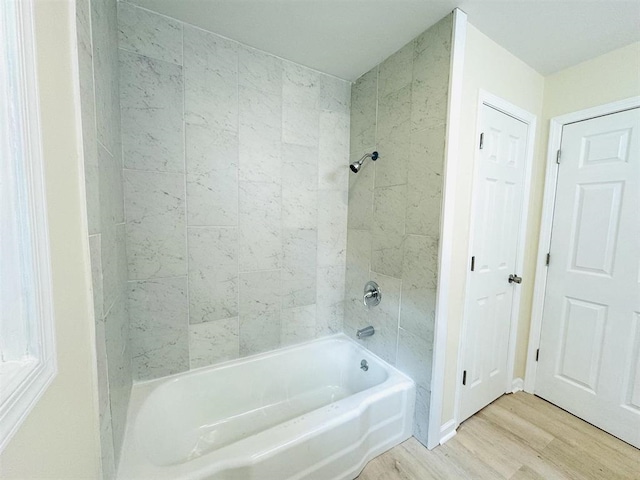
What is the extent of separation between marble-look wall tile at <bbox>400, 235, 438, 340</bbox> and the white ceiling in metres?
1.17

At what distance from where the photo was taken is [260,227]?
164 cm

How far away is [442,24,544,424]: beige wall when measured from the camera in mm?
1323

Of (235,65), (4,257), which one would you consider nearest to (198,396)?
(4,257)

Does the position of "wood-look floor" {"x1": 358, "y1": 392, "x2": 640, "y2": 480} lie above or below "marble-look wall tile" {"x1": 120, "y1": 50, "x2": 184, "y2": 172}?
below

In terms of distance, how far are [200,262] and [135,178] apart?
1.86 ft

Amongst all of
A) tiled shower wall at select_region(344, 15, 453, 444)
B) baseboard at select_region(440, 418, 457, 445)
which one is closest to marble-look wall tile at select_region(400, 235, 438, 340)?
tiled shower wall at select_region(344, 15, 453, 444)

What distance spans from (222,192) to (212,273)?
20.3 inches

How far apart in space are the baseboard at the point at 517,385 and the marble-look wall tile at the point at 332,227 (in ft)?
5.31

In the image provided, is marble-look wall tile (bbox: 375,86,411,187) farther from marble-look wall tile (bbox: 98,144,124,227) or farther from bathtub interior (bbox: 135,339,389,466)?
marble-look wall tile (bbox: 98,144,124,227)

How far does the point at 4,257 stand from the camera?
406mm

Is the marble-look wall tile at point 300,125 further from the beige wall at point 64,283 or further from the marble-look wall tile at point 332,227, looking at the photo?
the beige wall at point 64,283

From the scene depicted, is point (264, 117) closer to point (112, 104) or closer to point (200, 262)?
point (112, 104)

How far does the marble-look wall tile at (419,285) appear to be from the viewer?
1.35m

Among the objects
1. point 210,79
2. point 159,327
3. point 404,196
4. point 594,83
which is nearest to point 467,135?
point 404,196
